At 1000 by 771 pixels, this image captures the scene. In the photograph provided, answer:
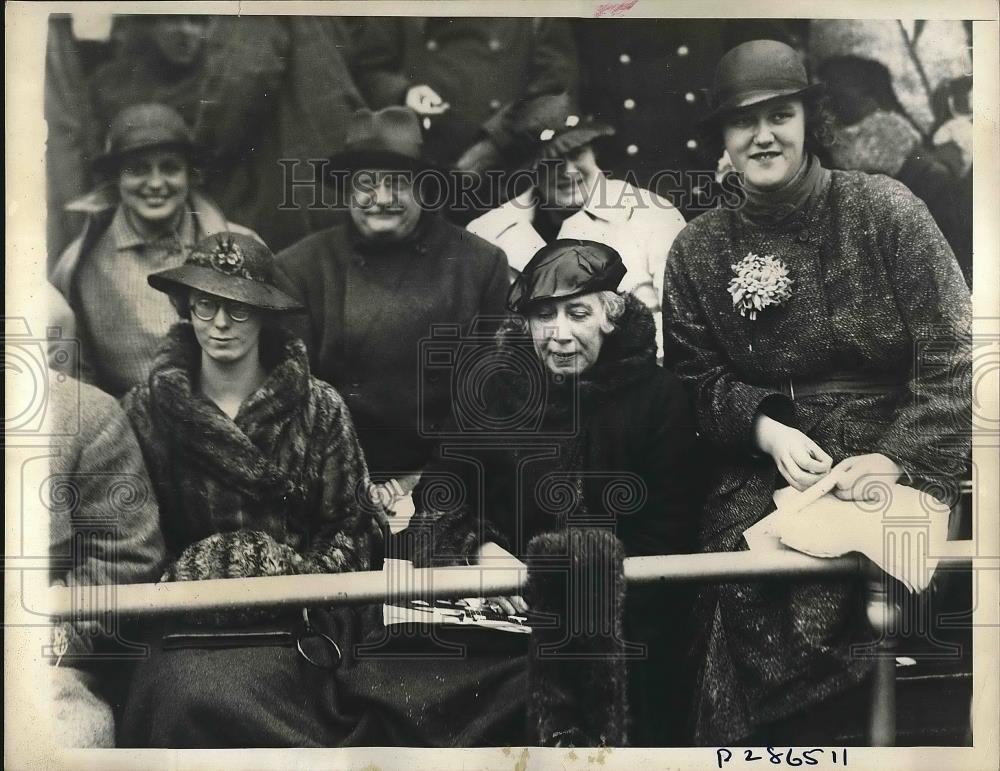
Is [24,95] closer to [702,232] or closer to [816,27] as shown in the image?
[702,232]

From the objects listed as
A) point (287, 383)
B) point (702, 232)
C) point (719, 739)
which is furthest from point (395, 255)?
point (719, 739)

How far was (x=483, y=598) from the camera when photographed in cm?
328

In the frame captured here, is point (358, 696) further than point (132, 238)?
No

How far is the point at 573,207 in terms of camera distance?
3357 mm

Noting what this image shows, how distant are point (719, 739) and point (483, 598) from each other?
35.5 inches

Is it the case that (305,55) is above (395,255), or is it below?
above

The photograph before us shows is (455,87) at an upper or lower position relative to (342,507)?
upper

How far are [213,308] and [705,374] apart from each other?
5.45 feet

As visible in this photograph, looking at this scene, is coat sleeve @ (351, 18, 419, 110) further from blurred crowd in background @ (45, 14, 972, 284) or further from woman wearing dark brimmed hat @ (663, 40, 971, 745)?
woman wearing dark brimmed hat @ (663, 40, 971, 745)

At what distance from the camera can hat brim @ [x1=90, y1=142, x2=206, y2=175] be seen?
3.37 metres

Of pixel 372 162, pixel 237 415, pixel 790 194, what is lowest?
pixel 237 415

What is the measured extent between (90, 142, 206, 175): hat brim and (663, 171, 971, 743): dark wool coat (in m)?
1.64

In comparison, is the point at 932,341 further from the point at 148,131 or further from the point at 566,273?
the point at 148,131

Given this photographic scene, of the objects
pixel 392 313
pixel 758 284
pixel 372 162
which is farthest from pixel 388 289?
pixel 758 284
